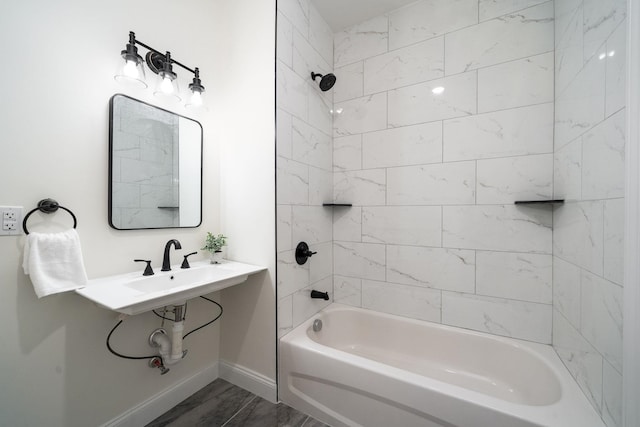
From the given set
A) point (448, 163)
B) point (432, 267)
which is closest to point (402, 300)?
point (432, 267)

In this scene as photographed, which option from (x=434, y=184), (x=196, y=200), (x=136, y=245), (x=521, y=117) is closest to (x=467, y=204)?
(x=434, y=184)

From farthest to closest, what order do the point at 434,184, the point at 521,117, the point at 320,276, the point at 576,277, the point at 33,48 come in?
the point at 320,276
the point at 434,184
the point at 521,117
the point at 576,277
the point at 33,48

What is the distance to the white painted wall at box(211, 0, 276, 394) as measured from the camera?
5.05ft

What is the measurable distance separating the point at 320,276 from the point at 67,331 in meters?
1.43

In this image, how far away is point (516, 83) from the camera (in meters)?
1.50

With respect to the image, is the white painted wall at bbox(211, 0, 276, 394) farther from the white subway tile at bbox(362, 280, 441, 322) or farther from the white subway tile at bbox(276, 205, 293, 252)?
the white subway tile at bbox(362, 280, 441, 322)

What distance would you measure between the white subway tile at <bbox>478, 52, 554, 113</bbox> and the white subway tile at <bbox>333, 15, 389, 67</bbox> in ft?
2.62

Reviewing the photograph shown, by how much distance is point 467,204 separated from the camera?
163 centimetres

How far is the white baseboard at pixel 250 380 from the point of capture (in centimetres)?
153

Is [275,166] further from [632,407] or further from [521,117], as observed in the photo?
[632,407]

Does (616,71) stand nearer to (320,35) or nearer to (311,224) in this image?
(311,224)

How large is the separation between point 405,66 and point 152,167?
1.87 metres

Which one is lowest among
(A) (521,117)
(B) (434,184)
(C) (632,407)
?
(C) (632,407)

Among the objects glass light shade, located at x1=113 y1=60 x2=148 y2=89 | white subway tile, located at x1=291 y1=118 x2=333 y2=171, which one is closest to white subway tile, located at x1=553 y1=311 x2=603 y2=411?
white subway tile, located at x1=291 y1=118 x2=333 y2=171
